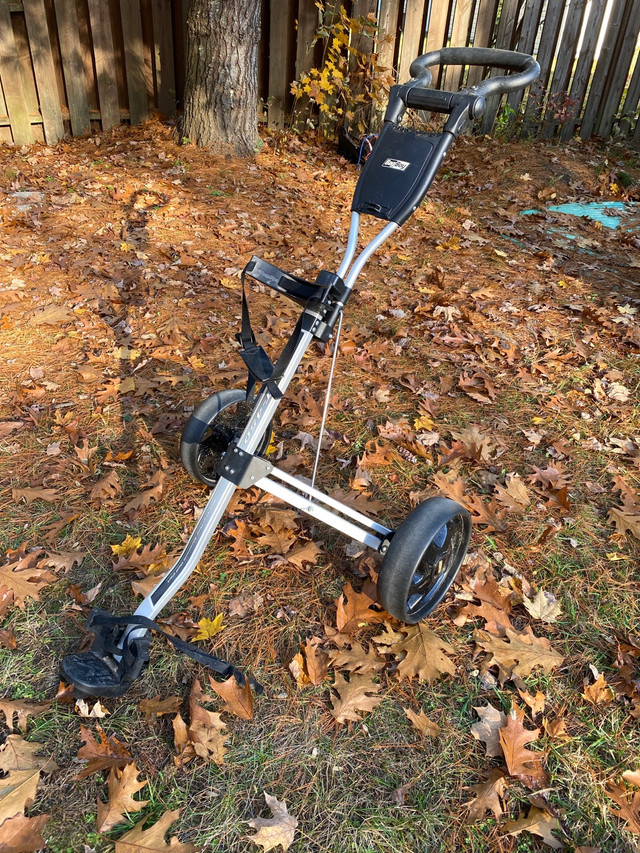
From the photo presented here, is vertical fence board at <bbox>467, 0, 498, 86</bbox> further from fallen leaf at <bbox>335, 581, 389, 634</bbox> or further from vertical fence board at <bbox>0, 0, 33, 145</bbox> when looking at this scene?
fallen leaf at <bbox>335, 581, 389, 634</bbox>

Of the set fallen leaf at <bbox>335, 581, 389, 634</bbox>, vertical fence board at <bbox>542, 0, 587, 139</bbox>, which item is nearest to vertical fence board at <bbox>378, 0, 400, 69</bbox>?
vertical fence board at <bbox>542, 0, 587, 139</bbox>

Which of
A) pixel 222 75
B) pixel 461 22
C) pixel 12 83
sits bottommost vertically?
pixel 12 83

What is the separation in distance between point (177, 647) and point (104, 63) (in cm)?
648

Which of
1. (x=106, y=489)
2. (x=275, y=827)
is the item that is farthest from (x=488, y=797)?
(x=106, y=489)

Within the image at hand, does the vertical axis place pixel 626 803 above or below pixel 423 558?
below

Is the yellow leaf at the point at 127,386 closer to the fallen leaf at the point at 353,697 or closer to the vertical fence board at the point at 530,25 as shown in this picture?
the fallen leaf at the point at 353,697

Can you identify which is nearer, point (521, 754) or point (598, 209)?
point (521, 754)

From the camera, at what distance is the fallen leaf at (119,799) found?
5.98ft

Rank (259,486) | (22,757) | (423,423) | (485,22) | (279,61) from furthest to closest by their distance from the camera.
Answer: (485,22) → (279,61) → (423,423) → (259,486) → (22,757)

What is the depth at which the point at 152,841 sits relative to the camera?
1775mm

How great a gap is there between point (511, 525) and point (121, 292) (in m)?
3.17

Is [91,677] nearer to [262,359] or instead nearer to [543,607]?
[262,359]

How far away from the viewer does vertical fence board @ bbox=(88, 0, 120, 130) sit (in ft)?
20.1

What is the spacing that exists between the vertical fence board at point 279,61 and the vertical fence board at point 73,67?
6.45 ft
